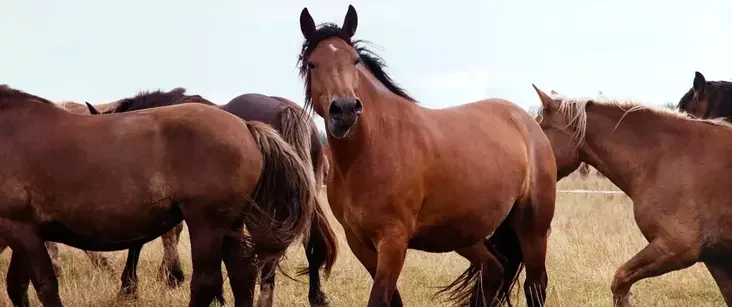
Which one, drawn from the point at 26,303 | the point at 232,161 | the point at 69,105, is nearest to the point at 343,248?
the point at 69,105

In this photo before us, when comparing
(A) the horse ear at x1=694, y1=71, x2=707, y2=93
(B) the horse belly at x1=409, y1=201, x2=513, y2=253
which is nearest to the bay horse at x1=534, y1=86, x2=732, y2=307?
(B) the horse belly at x1=409, y1=201, x2=513, y2=253

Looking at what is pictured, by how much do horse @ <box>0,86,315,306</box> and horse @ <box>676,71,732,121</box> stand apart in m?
5.82

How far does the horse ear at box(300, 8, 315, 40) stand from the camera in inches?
193

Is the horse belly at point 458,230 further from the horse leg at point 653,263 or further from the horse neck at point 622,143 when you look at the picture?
the horse neck at point 622,143

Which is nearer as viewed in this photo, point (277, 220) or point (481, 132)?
point (277, 220)

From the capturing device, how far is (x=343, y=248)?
10102mm

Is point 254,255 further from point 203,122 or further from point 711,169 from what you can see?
point 711,169

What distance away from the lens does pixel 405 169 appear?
480 centimetres

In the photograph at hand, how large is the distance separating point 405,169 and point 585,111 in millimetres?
2332

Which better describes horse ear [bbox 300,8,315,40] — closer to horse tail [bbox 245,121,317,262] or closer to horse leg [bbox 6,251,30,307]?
horse tail [bbox 245,121,317,262]

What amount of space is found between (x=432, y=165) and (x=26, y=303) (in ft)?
10.2

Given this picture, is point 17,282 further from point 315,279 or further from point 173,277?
point 315,279

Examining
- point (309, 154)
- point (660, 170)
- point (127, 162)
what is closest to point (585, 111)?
point (660, 170)

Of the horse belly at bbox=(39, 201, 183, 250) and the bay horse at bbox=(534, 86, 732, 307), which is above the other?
the horse belly at bbox=(39, 201, 183, 250)
